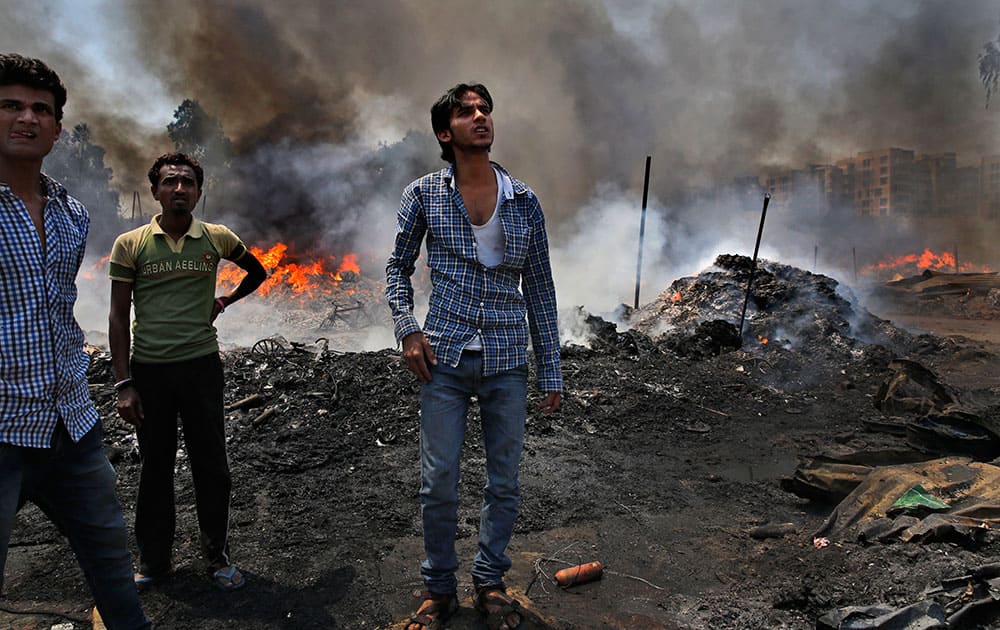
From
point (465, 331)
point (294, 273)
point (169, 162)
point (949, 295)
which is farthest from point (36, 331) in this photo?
point (949, 295)

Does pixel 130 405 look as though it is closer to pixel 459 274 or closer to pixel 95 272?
pixel 459 274

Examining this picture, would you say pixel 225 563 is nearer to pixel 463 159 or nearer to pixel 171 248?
pixel 171 248

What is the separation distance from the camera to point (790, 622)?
8.56 feet

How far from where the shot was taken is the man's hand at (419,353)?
231cm

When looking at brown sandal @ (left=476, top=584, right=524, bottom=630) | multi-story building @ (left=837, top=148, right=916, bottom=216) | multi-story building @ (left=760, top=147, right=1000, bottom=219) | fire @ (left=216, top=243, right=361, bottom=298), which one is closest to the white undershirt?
brown sandal @ (left=476, top=584, right=524, bottom=630)

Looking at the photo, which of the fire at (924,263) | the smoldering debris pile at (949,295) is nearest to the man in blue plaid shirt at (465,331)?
the smoldering debris pile at (949,295)

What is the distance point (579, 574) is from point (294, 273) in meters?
15.9

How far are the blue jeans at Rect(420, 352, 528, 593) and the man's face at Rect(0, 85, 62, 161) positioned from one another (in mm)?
1455

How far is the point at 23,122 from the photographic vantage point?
5.69 feet

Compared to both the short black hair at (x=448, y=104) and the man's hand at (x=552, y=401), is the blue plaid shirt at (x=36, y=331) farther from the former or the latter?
the man's hand at (x=552, y=401)

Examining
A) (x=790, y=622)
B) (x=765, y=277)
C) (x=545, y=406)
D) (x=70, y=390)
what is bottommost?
(x=790, y=622)

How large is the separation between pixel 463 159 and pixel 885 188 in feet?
150

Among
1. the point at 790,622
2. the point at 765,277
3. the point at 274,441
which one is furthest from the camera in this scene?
the point at 765,277

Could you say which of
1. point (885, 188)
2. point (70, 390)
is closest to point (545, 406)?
point (70, 390)
